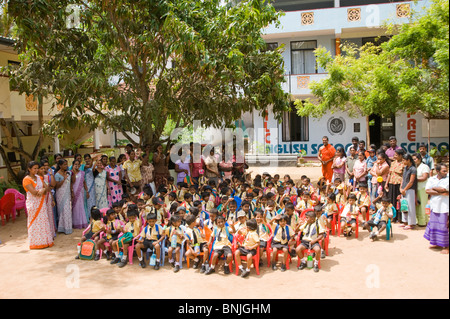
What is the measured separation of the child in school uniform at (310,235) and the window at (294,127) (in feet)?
46.1

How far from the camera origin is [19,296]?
Result: 522cm

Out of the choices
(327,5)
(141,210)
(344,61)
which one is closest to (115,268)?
(141,210)

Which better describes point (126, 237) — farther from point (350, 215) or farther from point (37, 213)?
point (350, 215)

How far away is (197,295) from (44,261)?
2.99m

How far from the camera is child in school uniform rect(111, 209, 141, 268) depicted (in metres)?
6.33

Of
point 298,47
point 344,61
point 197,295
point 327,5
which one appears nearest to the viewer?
point 197,295

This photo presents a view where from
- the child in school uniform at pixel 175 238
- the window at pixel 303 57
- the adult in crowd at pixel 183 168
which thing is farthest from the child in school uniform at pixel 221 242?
the window at pixel 303 57

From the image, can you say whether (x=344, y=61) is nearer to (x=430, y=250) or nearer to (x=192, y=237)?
(x=430, y=250)

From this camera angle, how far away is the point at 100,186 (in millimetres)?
8664

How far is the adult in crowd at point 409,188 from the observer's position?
7.47 metres

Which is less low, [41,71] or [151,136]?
[41,71]

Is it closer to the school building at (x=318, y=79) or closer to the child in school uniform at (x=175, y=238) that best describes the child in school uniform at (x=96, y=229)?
the child in school uniform at (x=175, y=238)

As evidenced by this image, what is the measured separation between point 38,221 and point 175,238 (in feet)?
9.12

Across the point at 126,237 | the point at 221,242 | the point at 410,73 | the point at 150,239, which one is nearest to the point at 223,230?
the point at 221,242
